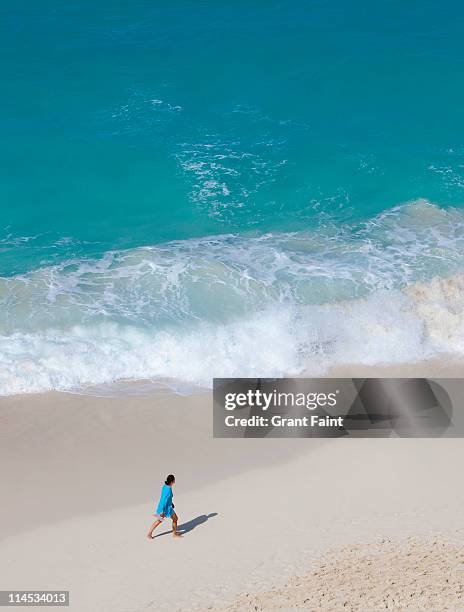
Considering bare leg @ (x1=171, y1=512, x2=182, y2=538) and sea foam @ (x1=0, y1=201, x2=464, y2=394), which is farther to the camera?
sea foam @ (x1=0, y1=201, x2=464, y2=394)

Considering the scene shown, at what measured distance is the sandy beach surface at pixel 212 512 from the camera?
10.8 m

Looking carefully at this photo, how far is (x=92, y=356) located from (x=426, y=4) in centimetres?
2404

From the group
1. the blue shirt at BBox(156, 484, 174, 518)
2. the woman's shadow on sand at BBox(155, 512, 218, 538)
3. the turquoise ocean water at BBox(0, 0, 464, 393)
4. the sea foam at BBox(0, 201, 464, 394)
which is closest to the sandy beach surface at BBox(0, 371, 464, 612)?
the woman's shadow on sand at BBox(155, 512, 218, 538)

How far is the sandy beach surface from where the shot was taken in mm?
10805

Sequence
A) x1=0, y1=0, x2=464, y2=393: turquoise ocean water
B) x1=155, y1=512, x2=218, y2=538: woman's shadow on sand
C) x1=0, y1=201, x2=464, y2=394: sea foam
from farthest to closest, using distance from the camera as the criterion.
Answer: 1. x1=0, y1=0, x2=464, y2=393: turquoise ocean water
2. x1=0, y1=201, x2=464, y2=394: sea foam
3. x1=155, y1=512, x2=218, y2=538: woman's shadow on sand

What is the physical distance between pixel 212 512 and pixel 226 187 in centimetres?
1287

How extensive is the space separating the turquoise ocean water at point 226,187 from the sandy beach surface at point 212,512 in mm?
1901

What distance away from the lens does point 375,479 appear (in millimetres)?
13562

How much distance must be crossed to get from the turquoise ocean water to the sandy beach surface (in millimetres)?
1901

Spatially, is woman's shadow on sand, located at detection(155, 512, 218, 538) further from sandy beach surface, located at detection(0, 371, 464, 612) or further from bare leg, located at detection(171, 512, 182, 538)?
bare leg, located at detection(171, 512, 182, 538)

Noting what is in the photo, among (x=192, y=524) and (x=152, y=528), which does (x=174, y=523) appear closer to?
(x=152, y=528)

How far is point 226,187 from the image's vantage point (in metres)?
23.5

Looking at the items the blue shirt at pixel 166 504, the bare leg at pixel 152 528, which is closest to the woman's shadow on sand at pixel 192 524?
the bare leg at pixel 152 528

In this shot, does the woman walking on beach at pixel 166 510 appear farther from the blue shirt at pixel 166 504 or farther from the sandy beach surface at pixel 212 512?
the sandy beach surface at pixel 212 512
